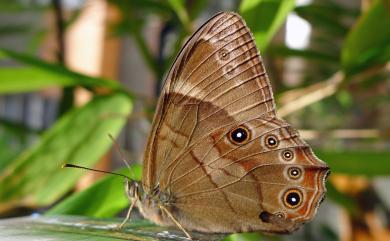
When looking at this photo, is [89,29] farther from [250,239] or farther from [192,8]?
[250,239]

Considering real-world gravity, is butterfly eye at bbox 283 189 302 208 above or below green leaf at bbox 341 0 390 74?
below

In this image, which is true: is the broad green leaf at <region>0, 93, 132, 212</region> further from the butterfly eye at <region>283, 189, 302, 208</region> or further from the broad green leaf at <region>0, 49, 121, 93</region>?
the butterfly eye at <region>283, 189, 302, 208</region>

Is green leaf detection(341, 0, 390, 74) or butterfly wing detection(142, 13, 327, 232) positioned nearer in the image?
butterfly wing detection(142, 13, 327, 232)

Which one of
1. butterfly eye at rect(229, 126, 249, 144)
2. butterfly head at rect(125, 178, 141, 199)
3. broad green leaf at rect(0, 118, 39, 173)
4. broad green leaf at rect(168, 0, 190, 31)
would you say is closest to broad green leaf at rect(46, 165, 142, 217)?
butterfly head at rect(125, 178, 141, 199)

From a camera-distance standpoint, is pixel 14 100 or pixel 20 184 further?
pixel 14 100

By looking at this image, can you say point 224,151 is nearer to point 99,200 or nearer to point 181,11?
point 99,200

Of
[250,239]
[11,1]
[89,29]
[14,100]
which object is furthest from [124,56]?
[250,239]
